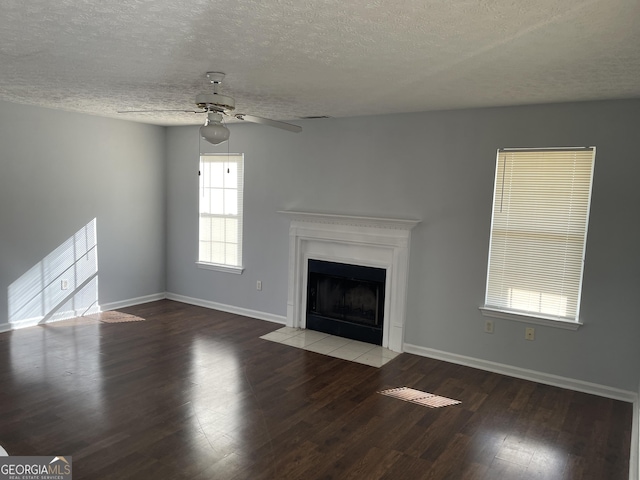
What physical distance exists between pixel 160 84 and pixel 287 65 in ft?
4.03

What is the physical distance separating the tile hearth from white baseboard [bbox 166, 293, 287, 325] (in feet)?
0.96

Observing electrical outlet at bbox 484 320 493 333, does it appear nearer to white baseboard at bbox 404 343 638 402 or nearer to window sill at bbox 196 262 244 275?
white baseboard at bbox 404 343 638 402

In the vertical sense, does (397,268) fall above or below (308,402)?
above

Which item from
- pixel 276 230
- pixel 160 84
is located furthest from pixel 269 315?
pixel 160 84

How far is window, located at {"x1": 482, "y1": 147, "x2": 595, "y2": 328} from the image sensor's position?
403 centimetres

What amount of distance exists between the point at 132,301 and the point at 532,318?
16.4 ft

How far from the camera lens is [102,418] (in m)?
3.31

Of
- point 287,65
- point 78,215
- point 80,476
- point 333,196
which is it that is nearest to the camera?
point 80,476

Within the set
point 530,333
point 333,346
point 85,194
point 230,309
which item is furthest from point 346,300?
point 85,194

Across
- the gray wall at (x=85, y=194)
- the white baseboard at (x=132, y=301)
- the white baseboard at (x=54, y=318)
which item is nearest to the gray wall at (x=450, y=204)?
the gray wall at (x=85, y=194)

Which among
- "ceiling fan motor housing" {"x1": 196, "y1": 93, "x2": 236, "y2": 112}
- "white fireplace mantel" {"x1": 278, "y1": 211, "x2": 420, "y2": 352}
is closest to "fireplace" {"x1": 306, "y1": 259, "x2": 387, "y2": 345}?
"white fireplace mantel" {"x1": 278, "y1": 211, "x2": 420, "y2": 352}

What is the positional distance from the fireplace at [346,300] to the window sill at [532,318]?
1.16 meters

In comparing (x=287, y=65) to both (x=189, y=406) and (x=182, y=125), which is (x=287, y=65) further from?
(x=182, y=125)

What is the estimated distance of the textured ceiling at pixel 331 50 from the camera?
2090 millimetres
